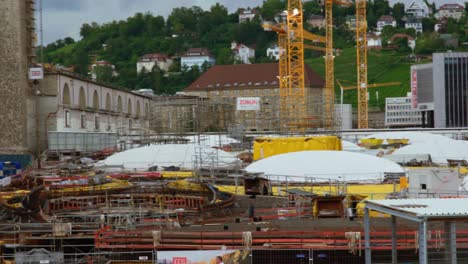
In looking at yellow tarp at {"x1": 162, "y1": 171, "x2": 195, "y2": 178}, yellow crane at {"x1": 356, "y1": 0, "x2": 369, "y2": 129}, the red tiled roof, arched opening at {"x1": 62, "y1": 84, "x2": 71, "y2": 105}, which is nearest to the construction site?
yellow tarp at {"x1": 162, "y1": 171, "x2": 195, "y2": 178}

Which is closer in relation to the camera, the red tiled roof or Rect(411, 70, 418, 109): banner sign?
Rect(411, 70, 418, 109): banner sign

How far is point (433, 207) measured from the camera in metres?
13.8

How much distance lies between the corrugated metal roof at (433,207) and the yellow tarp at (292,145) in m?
30.6

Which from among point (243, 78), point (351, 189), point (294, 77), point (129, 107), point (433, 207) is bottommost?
point (351, 189)

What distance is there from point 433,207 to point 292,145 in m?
32.3

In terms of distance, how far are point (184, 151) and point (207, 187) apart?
16.7m

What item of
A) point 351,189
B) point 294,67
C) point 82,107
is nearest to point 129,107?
point 294,67

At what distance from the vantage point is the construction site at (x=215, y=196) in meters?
19.7

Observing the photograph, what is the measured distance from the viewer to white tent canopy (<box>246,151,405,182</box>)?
3556cm

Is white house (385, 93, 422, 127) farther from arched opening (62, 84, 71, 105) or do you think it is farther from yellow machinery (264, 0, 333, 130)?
arched opening (62, 84, 71, 105)

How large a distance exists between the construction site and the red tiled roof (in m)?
90.4

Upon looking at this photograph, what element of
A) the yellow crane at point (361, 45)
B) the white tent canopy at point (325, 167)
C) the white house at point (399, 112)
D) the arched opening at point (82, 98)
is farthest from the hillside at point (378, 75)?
the white tent canopy at point (325, 167)

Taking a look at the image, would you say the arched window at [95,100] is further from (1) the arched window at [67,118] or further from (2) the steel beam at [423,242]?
(2) the steel beam at [423,242]

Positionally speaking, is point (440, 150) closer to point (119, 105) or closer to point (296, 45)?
point (296, 45)
